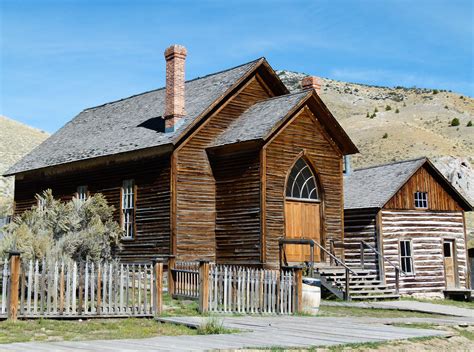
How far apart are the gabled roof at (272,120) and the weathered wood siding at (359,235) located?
3486 millimetres

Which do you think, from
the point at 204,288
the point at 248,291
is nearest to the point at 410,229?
the point at 248,291

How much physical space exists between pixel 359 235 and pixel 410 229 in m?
2.18

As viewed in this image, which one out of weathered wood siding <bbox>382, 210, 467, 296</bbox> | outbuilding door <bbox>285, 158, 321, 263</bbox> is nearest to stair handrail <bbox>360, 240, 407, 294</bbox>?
weathered wood siding <bbox>382, 210, 467, 296</bbox>

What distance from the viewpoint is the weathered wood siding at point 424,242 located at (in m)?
27.1

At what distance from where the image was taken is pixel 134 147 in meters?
23.4

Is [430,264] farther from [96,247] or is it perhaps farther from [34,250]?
[34,250]

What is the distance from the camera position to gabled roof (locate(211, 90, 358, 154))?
71.2ft

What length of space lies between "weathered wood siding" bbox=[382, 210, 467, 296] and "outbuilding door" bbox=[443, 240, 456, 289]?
0.22m

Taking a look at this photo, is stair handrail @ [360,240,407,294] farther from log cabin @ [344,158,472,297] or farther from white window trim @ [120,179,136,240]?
white window trim @ [120,179,136,240]

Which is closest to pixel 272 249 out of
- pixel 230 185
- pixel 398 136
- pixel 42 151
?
pixel 230 185

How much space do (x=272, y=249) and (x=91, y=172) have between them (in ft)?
27.4

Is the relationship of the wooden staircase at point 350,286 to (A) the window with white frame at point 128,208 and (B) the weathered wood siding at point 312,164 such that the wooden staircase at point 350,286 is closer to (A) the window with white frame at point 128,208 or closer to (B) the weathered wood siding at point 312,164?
(B) the weathered wood siding at point 312,164

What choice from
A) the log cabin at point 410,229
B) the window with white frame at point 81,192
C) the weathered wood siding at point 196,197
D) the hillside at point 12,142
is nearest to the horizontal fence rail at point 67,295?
the weathered wood siding at point 196,197

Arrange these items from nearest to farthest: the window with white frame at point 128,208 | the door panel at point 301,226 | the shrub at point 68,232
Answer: the shrub at point 68,232 → the door panel at point 301,226 → the window with white frame at point 128,208
